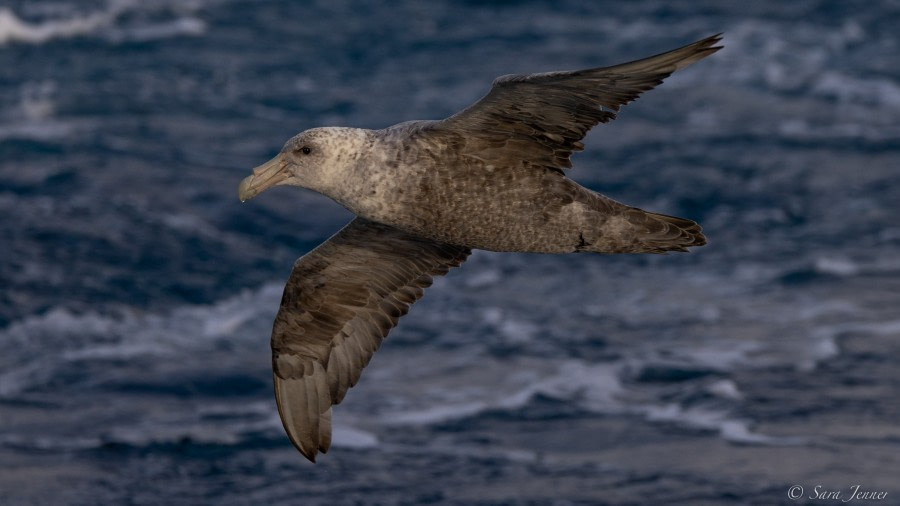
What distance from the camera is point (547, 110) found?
8.69m

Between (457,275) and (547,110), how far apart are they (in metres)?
12.0

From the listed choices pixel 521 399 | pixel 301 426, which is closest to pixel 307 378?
pixel 301 426

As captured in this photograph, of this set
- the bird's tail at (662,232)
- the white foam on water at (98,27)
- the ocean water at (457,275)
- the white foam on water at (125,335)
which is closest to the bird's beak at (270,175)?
the bird's tail at (662,232)

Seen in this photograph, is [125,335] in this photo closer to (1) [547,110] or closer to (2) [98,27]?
(1) [547,110]

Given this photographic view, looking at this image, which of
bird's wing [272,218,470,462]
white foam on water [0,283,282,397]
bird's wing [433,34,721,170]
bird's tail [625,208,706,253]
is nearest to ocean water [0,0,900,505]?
white foam on water [0,283,282,397]

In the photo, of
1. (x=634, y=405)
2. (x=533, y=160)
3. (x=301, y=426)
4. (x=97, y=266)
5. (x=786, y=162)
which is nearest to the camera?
(x=533, y=160)

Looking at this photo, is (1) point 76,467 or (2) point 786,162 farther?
(2) point 786,162

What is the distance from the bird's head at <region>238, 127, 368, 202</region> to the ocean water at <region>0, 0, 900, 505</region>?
251 inches

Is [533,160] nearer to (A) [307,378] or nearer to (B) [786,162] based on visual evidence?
(A) [307,378]

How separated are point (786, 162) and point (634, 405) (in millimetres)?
8673

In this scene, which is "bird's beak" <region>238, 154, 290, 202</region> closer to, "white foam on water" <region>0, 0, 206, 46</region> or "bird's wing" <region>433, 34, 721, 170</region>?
"bird's wing" <region>433, 34, 721, 170</region>

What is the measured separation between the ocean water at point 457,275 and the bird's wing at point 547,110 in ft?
20.1

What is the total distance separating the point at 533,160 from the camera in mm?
8914

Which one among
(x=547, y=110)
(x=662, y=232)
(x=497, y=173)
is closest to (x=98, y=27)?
(x=497, y=173)
